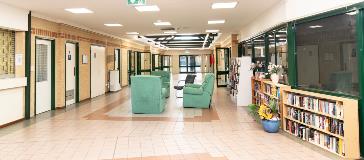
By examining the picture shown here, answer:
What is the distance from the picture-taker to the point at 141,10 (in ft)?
23.5

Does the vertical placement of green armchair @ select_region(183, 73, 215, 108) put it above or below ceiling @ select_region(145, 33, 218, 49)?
below

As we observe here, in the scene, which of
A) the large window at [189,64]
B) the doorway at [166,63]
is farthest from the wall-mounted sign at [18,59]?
the large window at [189,64]

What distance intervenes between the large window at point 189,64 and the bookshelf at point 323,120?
83.9ft

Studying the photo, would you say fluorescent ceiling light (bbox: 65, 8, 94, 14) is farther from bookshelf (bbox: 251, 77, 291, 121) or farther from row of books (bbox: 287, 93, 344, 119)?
row of books (bbox: 287, 93, 344, 119)

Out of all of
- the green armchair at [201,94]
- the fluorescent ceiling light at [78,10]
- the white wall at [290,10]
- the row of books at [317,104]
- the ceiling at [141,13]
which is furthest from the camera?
the green armchair at [201,94]

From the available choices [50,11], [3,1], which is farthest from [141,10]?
[3,1]

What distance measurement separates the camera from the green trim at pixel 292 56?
18.0 ft

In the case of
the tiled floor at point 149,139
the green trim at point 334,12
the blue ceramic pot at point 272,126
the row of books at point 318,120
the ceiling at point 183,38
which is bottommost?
the tiled floor at point 149,139

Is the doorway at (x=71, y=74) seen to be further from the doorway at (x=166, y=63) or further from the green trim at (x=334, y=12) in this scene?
the doorway at (x=166, y=63)

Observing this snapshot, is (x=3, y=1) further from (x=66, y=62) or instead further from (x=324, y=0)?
(x=324, y=0)

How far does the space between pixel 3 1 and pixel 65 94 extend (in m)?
3.63

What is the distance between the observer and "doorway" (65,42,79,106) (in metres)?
9.12

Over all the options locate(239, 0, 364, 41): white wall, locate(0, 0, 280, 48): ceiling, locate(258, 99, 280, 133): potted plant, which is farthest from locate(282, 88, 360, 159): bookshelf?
locate(0, 0, 280, 48): ceiling

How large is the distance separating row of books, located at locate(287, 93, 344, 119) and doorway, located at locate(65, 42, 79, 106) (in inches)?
275
